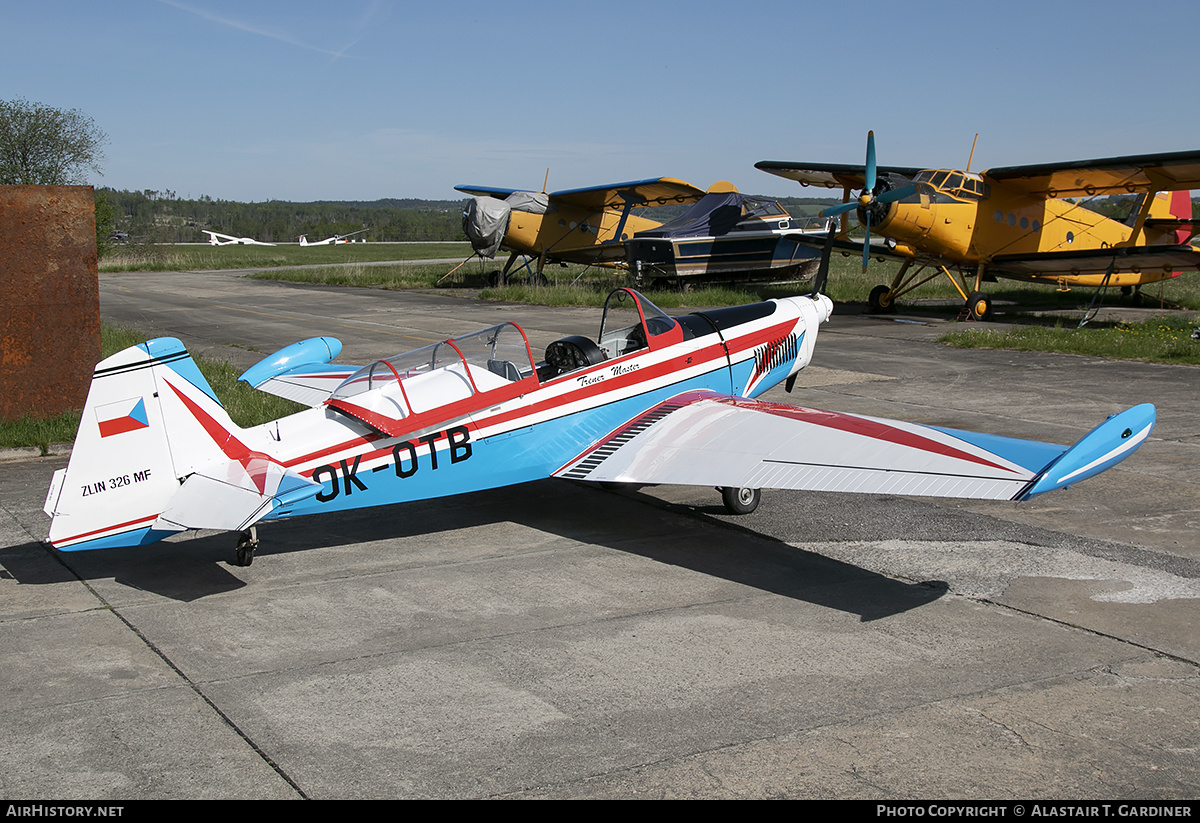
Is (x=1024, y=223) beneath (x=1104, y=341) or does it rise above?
above

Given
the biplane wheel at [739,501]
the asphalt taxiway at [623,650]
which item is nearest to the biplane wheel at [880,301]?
the asphalt taxiway at [623,650]

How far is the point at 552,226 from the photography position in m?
31.2

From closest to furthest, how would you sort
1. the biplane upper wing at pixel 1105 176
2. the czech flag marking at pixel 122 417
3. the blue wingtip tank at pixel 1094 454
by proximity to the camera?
the blue wingtip tank at pixel 1094 454 < the czech flag marking at pixel 122 417 < the biplane upper wing at pixel 1105 176

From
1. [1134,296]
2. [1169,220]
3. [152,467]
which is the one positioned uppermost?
[1169,220]

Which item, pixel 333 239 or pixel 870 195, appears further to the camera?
pixel 333 239

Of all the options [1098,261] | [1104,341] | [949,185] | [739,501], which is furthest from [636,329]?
[1098,261]

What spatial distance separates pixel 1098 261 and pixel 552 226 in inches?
626

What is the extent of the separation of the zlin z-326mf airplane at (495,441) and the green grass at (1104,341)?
11.3 meters

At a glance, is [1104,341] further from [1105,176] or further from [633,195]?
[633,195]

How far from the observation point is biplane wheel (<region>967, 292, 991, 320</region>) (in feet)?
76.4

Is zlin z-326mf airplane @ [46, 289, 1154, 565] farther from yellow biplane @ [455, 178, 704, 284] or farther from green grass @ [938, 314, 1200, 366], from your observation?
yellow biplane @ [455, 178, 704, 284]

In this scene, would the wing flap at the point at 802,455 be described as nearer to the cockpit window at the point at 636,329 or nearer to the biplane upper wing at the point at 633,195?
the cockpit window at the point at 636,329

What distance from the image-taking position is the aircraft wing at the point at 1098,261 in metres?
21.3
